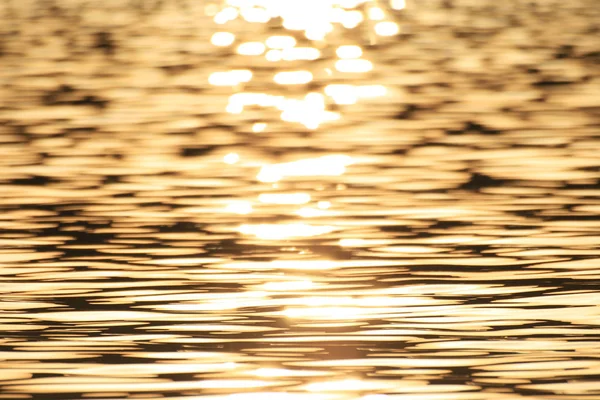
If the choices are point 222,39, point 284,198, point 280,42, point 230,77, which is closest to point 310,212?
point 284,198

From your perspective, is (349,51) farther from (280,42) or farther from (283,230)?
(283,230)

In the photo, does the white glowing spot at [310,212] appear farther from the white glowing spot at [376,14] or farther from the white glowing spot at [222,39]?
the white glowing spot at [376,14]

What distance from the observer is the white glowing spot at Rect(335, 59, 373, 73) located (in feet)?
102

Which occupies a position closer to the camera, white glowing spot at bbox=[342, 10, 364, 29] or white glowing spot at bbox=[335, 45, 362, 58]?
white glowing spot at bbox=[335, 45, 362, 58]

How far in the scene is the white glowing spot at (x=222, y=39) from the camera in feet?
124

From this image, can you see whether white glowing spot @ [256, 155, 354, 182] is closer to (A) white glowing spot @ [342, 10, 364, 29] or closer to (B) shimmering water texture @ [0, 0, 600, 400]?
(B) shimmering water texture @ [0, 0, 600, 400]

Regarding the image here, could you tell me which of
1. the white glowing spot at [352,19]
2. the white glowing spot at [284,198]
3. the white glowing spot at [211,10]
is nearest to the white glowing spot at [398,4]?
the white glowing spot at [352,19]

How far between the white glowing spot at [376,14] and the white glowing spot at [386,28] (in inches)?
94.3

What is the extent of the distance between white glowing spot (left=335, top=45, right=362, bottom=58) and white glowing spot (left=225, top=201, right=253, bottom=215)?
19.1 meters

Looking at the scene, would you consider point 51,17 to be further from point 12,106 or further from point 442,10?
point 12,106

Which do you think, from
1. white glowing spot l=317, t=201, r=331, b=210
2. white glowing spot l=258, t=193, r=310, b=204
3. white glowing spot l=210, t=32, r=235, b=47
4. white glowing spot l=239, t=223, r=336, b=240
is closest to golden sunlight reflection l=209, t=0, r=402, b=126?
white glowing spot l=210, t=32, r=235, b=47

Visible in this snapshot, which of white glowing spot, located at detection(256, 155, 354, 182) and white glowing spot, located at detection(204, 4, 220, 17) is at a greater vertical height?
white glowing spot, located at detection(204, 4, 220, 17)

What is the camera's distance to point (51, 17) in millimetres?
46594

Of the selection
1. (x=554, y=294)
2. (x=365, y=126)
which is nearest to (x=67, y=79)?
(x=365, y=126)
